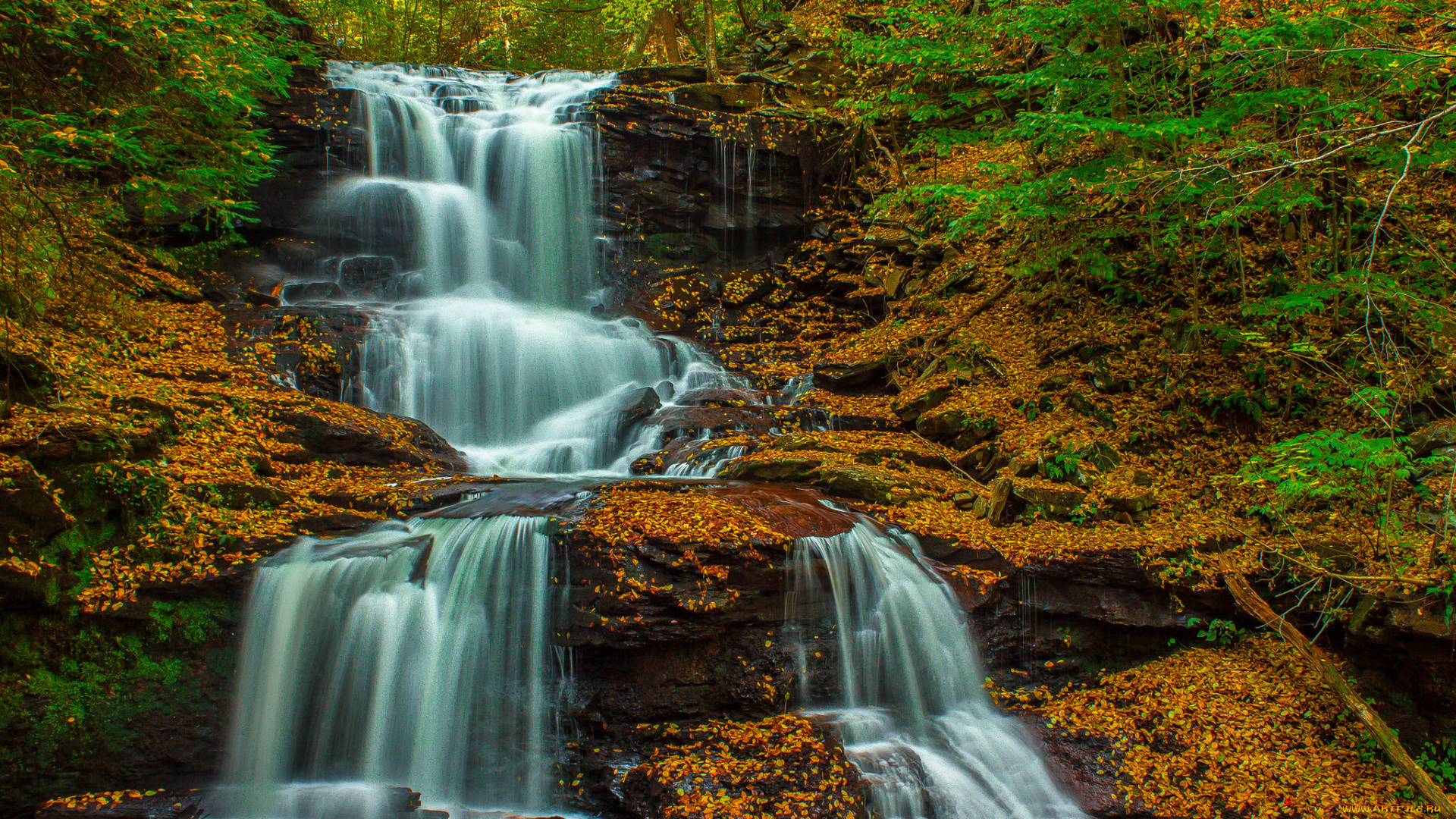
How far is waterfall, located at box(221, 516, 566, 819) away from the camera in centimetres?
526

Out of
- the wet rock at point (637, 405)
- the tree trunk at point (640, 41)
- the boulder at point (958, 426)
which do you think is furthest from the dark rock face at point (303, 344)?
the tree trunk at point (640, 41)

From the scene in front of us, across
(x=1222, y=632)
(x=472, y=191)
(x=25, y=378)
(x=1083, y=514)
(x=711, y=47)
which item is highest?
(x=711, y=47)

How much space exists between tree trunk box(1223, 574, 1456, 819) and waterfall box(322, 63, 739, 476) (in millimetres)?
6417

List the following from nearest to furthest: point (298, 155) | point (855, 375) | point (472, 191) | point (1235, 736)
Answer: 1. point (1235, 736)
2. point (855, 375)
3. point (298, 155)
4. point (472, 191)

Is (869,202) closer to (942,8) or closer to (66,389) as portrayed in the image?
(942,8)

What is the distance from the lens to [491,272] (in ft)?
43.7

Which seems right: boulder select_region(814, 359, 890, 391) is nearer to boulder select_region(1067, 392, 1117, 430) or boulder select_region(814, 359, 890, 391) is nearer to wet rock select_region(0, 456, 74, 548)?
boulder select_region(1067, 392, 1117, 430)

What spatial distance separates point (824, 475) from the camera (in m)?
7.82

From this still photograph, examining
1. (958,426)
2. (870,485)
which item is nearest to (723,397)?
(958,426)

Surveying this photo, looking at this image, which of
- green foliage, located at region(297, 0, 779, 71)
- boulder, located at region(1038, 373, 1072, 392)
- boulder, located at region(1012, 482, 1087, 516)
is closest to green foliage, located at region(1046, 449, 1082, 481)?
boulder, located at region(1012, 482, 1087, 516)

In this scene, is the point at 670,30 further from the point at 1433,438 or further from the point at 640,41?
the point at 1433,438

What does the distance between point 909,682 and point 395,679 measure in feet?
12.9

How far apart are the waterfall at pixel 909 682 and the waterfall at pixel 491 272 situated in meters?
3.94

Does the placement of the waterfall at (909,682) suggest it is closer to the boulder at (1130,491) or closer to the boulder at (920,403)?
the boulder at (1130,491)
